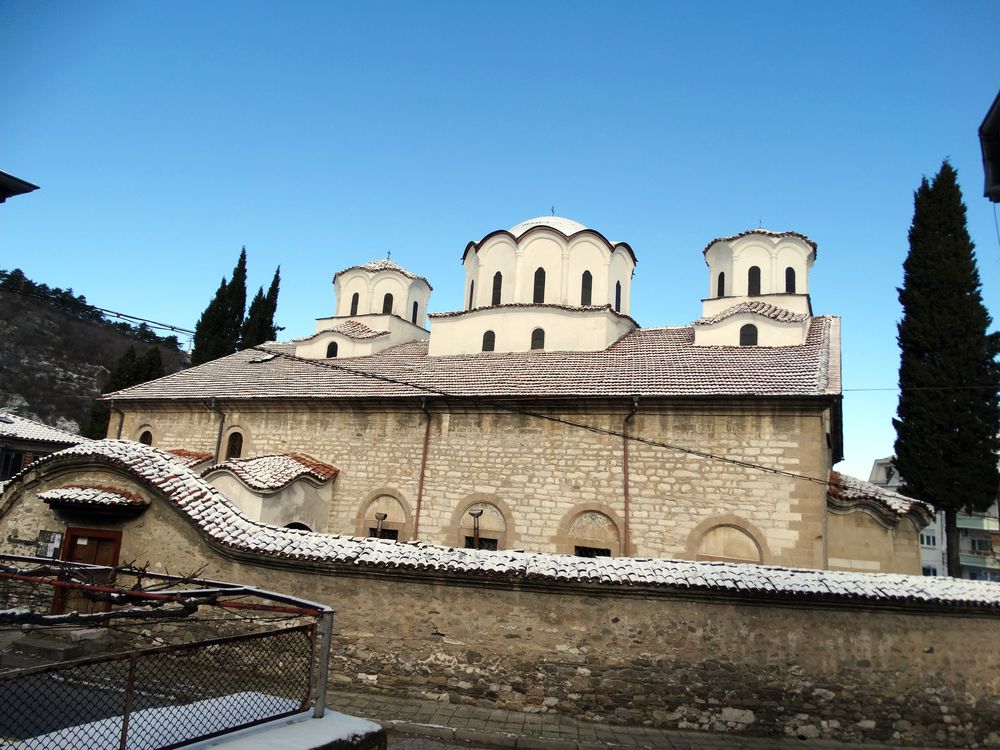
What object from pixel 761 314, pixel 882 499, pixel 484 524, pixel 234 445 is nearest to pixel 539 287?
pixel 761 314

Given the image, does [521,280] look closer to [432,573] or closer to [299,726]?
[432,573]

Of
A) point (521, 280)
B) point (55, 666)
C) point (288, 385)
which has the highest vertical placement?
point (521, 280)

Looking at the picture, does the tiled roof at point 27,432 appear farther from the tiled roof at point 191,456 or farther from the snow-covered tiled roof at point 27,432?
the tiled roof at point 191,456

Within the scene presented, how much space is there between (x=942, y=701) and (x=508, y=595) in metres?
5.05

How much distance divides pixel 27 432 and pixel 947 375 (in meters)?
32.6

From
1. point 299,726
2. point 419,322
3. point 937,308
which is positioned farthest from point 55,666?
point 937,308

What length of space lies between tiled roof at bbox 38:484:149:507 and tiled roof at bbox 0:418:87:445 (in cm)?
1828

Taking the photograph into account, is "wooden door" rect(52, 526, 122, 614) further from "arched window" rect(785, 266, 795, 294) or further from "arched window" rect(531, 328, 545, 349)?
"arched window" rect(785, 266, 795, 294)

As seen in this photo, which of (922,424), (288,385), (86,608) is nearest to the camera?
(86,608)

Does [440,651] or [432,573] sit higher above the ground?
[432,573]

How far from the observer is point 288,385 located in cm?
1697

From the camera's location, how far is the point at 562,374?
1422 cm

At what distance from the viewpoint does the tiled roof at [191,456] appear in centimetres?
1580

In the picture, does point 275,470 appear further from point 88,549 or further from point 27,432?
point 27,432
